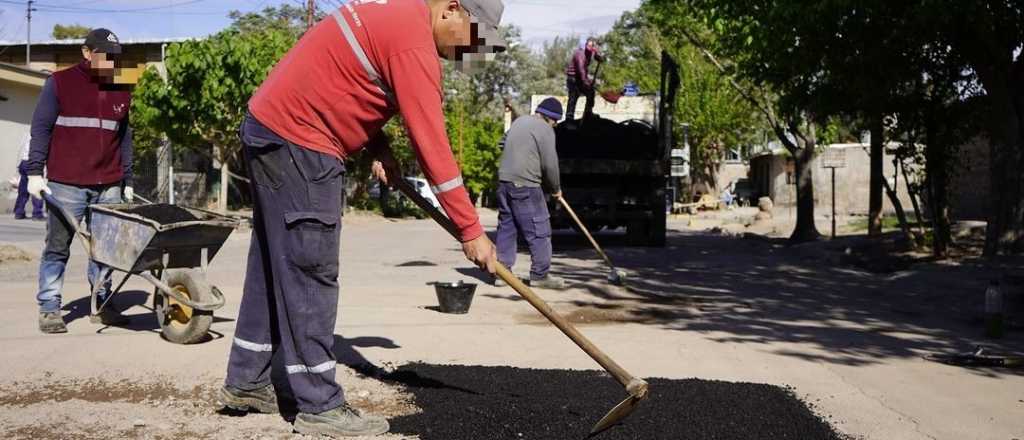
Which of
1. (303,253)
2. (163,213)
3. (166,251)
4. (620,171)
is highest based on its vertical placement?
(620,171)

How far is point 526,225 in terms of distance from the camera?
31.9 feet

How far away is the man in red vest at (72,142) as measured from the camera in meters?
6.40

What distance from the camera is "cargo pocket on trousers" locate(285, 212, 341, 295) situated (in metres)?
4.12

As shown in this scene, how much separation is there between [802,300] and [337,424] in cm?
662

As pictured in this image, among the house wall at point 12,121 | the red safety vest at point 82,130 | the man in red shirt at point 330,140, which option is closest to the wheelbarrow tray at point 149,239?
the red safety vest at point 82,130

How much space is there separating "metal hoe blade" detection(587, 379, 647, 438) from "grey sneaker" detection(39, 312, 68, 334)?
3.83 metres

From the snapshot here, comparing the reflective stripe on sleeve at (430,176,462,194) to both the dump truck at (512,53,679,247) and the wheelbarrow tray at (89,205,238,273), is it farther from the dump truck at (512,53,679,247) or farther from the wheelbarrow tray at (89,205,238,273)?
the dump truck at (512,53,679,247)

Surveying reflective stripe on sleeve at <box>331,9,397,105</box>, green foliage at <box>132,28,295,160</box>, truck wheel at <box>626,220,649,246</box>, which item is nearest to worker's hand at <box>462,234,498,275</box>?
reflective stripe on sleeve at <box>331,9,397,105</box>

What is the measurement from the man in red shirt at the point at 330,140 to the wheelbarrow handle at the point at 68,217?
2519 millimetres

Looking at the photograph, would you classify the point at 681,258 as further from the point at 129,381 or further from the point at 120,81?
the point at 129,381

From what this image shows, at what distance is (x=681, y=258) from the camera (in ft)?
48.1

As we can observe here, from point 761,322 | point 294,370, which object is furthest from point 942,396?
point 294,370

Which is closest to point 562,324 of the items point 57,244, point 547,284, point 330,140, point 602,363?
point 602,363

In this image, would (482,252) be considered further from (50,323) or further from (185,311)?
(50,323)
